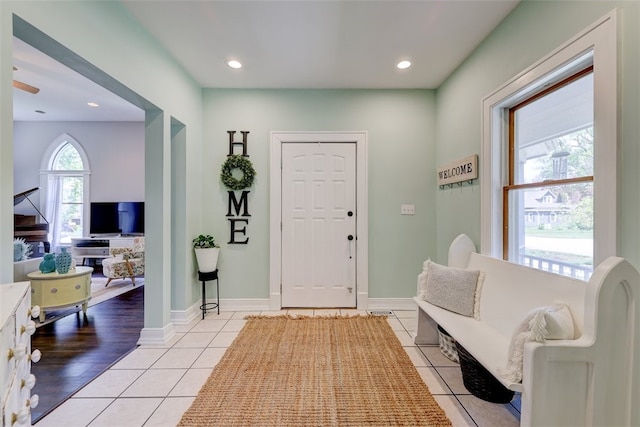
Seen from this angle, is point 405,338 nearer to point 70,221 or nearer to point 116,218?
point 116,218

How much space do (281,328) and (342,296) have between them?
867 mm

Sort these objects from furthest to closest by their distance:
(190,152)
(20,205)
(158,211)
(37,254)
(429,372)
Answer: (20,205), (37,254), (190,152), (158,211), (429,372)

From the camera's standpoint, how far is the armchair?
422 cm

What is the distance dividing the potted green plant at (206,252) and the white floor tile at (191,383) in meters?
1.15

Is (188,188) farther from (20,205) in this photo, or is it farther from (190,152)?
(20,205)

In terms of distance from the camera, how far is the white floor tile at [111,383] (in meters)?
1.80

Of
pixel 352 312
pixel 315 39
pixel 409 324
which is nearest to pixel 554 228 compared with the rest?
pixel 409 324

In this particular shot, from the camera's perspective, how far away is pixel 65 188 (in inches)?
223

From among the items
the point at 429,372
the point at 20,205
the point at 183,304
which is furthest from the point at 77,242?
the point at 429,372

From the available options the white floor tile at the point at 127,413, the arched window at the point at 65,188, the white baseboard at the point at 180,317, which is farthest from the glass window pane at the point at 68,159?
the white floor tile at the point at 127,413

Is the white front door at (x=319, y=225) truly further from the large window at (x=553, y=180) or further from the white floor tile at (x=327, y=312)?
the large window at (x=553, y=180)

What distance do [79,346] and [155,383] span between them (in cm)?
114

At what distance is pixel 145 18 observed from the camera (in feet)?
6.78

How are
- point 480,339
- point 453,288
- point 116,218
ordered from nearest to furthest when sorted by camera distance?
1. point 480,339
2. point 453,288
3. point 116,218
